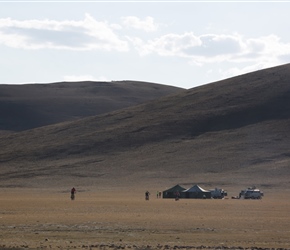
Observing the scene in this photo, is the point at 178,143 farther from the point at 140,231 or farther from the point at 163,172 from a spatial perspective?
the point at 140,231

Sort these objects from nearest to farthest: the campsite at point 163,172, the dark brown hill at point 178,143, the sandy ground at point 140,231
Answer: the sandy ground at point 140,231 → the campsite at point 163,172 → the dark brown hill at point 178,143

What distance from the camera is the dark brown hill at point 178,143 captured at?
328 ft

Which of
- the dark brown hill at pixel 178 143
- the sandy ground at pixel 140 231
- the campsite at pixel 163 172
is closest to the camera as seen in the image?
the sandy ground at pixel 140 231

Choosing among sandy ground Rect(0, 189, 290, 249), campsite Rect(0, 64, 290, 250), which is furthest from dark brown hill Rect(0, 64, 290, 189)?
sandy ground Rect(0, 189, 290, 249)

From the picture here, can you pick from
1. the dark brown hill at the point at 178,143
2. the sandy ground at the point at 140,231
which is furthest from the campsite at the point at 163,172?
the dark brown hill at the point at 178,143

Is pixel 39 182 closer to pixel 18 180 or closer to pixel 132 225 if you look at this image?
pixel 18 180

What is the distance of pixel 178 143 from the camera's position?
391ft

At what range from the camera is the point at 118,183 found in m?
96.4

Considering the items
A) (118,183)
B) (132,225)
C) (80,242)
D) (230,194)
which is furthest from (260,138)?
(80,242)

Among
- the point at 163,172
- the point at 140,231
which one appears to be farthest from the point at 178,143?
the point at 140,231

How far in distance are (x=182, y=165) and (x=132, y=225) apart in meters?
70.3

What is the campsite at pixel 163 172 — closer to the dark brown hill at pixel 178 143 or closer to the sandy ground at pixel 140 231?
the sandy ground at pixel 140 231

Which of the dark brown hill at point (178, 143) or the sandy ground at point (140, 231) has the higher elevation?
the dark brown hill at point (178, 143)

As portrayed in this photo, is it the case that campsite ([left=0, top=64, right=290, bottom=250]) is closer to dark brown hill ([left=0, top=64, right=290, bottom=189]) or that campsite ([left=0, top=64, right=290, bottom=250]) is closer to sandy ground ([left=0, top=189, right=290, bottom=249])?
sandy ground ([left=0, top=189, right=290, bottom=249])
